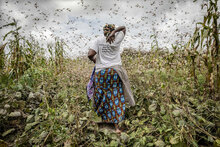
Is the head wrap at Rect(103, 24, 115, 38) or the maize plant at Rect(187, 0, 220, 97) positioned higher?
the head wrap at Rect(103, 24, 115, 38)

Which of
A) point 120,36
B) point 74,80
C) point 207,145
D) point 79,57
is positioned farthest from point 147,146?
point 79,57

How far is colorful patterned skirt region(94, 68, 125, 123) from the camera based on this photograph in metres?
2.46

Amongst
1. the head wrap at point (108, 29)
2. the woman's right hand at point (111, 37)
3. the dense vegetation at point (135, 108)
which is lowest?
the dense vegetation at point (135, 108)

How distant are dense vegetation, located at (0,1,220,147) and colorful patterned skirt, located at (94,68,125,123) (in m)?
0.19

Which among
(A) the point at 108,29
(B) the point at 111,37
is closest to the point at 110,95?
(B) the point at 111,37

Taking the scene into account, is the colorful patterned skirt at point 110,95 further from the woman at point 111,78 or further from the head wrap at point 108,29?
the head wrap at point 108,29

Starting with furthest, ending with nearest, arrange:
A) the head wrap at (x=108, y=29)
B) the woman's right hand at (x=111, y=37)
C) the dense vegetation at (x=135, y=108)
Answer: the head wrap at (x=108, y=29)
the woman's right hand at (x=111, y=37)
the dense vegetation at (x=135, y=108)

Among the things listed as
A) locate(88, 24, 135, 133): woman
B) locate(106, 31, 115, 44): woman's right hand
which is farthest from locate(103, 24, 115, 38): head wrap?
locate(106, 31, 115, 44): woman's right hand

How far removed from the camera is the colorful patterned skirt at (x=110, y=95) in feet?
8.08

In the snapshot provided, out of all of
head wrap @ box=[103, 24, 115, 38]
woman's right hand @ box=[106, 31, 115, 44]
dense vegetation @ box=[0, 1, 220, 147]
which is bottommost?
→ dense vegetation @ box=[0, 1, 220, 147]

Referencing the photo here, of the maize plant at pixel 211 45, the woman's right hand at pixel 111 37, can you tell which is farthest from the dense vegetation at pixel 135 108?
the woman's right hand at pixel 111 37

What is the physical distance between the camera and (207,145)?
161 centimetres

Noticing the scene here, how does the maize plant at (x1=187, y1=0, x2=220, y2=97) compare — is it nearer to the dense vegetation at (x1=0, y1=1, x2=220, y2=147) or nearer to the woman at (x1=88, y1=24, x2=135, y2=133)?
the dense vegetation at (x1=0, y1=1, x2=220, y2=147)

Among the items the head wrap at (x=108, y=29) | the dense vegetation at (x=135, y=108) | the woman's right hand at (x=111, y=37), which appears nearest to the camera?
the dense vegetation at (x=135, y=108)
